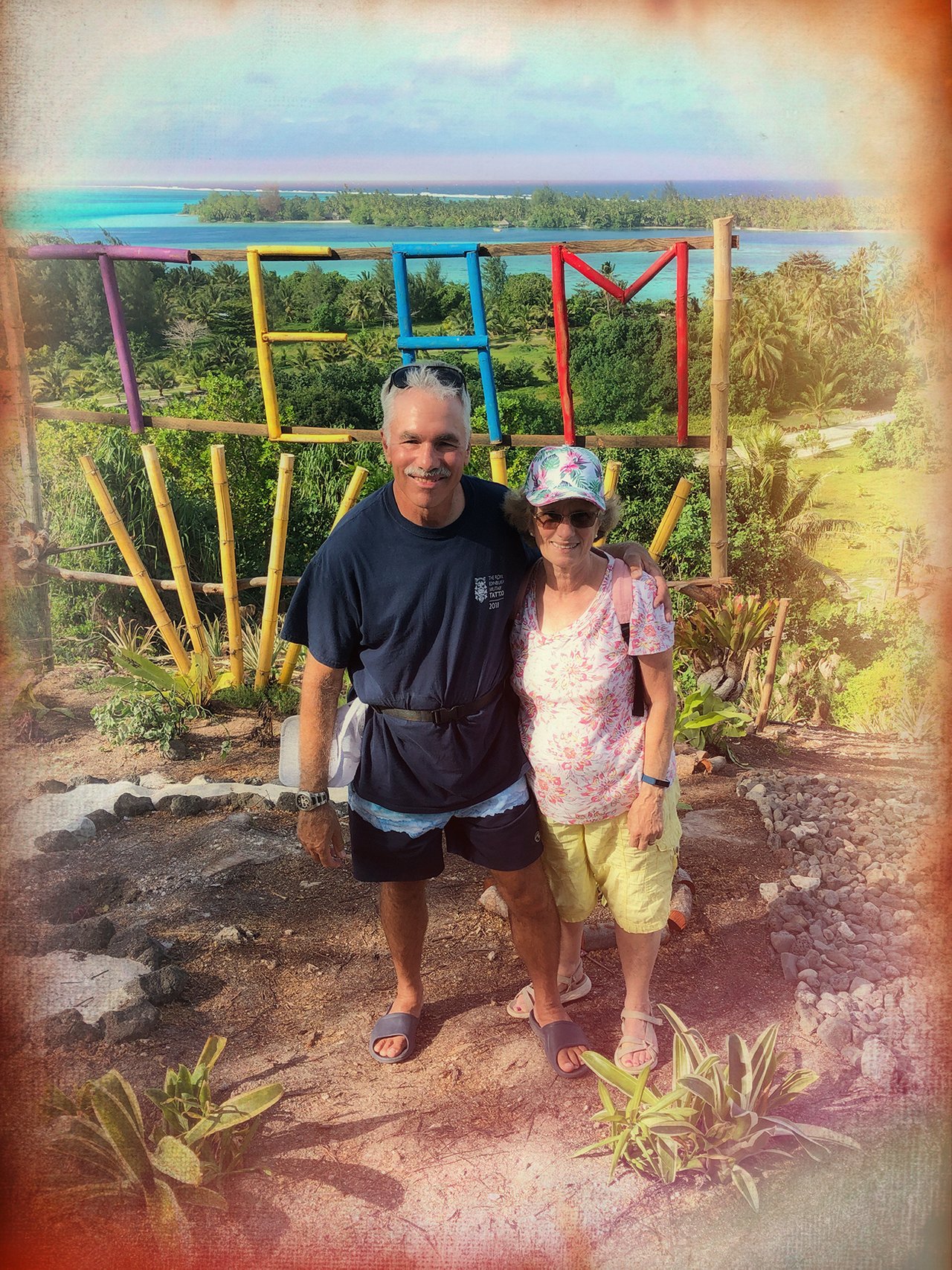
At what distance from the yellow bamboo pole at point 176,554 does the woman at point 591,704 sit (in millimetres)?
2809

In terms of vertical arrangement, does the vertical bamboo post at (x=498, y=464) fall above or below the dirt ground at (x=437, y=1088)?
above

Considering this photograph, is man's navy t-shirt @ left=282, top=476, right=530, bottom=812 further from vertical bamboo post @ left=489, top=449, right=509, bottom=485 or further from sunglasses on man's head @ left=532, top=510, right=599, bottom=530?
vertical bamboo post @ left=489, top=449, right=509, bottom=485

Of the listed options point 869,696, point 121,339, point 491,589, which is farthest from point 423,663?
point 869,696

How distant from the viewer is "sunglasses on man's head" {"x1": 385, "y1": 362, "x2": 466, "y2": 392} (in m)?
2.16

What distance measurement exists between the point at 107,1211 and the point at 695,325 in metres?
6.23

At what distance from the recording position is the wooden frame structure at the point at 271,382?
371cm

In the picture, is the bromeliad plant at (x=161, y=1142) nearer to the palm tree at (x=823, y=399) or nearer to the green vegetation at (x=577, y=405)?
the green vegetation at (x=577, y=405)

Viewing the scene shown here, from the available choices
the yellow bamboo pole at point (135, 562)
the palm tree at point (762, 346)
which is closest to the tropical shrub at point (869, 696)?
the palm tree at point (762, 346)

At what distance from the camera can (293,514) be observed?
9.63m

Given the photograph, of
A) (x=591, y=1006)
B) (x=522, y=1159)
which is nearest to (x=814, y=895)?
(x=591, y=1006)

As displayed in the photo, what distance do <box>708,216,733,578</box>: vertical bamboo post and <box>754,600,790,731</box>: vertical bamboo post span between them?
407 mm

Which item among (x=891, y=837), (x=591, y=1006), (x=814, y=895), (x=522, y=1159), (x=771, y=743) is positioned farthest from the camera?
(x=771, y=743)

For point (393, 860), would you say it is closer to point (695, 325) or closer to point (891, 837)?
point (891, 837)

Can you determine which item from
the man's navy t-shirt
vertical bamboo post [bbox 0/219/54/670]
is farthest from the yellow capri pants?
vertical bamboo post [bbox 0/219/54/670]
